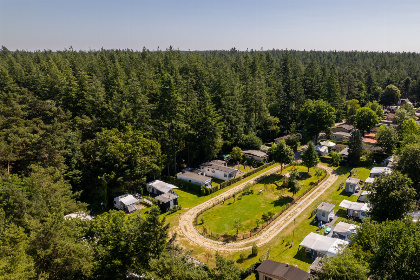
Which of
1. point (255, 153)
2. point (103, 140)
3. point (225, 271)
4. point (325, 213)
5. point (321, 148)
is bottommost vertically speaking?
point (325, 213)

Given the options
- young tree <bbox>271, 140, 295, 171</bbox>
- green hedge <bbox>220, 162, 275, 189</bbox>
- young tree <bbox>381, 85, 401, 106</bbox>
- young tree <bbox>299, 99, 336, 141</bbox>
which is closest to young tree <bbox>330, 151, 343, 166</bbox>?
young tree <bbox>299, 99, 336, 141</bbox>

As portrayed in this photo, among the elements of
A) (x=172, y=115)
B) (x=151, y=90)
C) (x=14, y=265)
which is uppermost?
(x=151, y=90)

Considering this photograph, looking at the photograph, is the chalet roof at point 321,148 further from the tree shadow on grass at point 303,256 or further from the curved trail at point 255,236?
the tree shadow on grass at point 303,256

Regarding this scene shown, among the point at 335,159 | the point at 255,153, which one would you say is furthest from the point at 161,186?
the point at 335,159

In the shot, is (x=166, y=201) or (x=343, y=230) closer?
(x=343, y=230)

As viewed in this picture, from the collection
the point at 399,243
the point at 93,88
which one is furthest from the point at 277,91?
the point at 399,243

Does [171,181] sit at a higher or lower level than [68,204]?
lower

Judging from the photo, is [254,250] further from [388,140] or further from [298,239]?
[388,140]

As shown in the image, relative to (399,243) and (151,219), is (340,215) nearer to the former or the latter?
(399,243)
